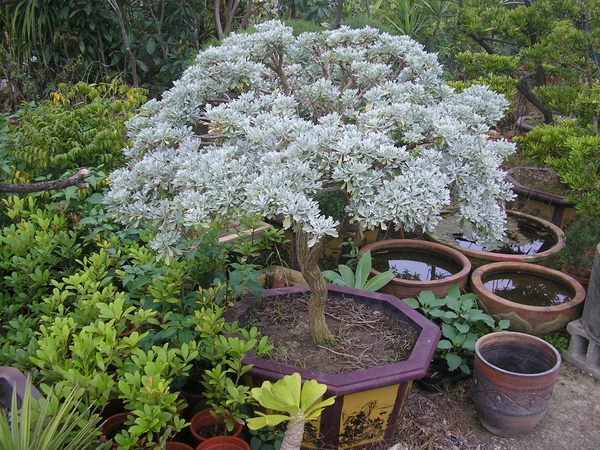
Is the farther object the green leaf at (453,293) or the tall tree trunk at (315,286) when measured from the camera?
the green leaf at (453,293)

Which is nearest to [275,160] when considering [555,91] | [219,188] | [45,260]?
[219,188]

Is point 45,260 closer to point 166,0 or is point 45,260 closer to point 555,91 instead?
point 555,91

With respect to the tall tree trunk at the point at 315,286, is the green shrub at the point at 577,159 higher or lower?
higher

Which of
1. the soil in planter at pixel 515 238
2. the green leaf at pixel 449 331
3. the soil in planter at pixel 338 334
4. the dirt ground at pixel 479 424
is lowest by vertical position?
the dirt ground at pixel 479 424

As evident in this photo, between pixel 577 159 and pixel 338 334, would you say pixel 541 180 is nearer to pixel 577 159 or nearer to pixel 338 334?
pixel 577 159

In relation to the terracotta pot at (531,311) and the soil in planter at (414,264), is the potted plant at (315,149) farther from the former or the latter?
the soil in planter at (414,264)

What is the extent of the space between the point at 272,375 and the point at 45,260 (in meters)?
1.25

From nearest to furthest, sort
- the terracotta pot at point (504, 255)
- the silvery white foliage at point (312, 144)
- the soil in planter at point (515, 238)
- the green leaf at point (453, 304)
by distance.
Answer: the silvery white foliage at point (312, 144)
the green leaf at point (453, 304)
the terracotta pot at point (504, 255)
the soil in planter at point (515, 238)

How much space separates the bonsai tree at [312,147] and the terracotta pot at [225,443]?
58cm

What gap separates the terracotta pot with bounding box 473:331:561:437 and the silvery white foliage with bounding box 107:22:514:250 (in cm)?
79

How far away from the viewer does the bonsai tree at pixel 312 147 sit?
1737 mm

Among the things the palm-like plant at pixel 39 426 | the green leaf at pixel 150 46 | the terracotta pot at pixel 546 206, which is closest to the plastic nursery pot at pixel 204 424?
the palm-like plant at pixel 39 426

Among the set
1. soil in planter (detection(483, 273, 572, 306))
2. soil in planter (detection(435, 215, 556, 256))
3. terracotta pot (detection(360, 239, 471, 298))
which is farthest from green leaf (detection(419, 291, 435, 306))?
soil in planter (detection(435, 215, 556, 256))

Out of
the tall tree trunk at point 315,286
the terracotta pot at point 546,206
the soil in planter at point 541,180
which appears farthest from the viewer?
the soil in planter at point 541,180
